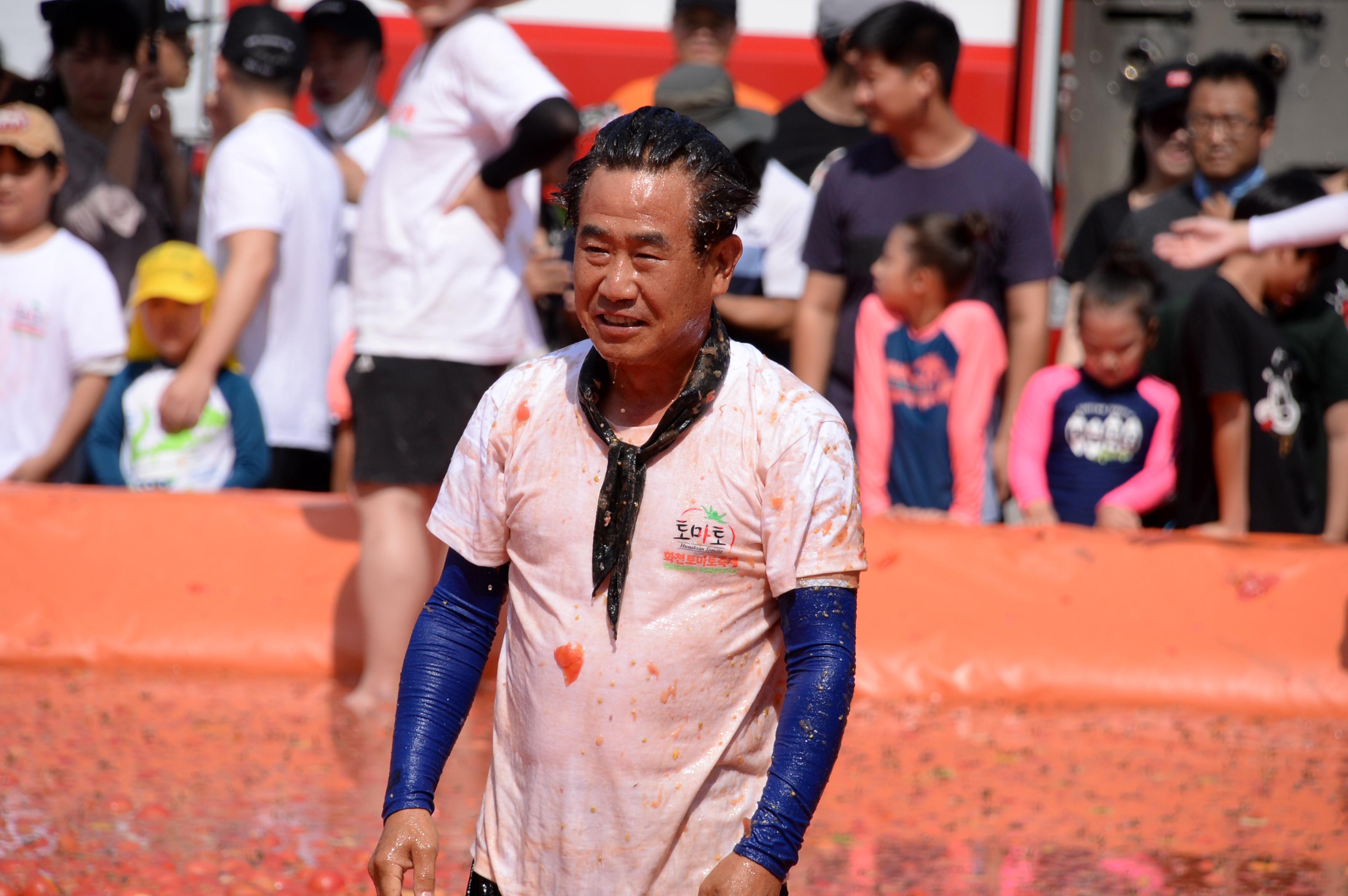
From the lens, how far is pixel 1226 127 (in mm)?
5992

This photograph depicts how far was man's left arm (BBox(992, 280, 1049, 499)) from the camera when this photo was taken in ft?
18.5

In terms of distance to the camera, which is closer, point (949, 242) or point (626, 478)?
point (626, 478)

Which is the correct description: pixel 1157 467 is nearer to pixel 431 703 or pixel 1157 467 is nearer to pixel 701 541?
pixel 701 541

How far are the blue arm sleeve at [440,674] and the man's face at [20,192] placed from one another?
15.3 ft

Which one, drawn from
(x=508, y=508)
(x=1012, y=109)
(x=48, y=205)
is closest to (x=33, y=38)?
(x=48, y=205)

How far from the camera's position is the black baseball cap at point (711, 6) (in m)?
6.61

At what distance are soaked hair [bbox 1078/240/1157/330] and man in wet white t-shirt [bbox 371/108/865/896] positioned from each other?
371 cm

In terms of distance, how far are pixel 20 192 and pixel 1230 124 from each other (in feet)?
16.1

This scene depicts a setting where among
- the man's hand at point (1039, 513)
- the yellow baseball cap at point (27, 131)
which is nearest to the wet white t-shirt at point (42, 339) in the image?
the yellow baseball cap at point (27, 131)

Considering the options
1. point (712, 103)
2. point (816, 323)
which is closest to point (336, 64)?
point (712, 103)

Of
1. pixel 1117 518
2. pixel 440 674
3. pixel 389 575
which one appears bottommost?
pixel 389 575

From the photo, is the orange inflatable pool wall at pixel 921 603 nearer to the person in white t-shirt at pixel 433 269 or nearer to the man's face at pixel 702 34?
the person in white t-shirt at pixel 433 269

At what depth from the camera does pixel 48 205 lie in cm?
649

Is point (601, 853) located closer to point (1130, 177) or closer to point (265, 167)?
point (265, 167)
